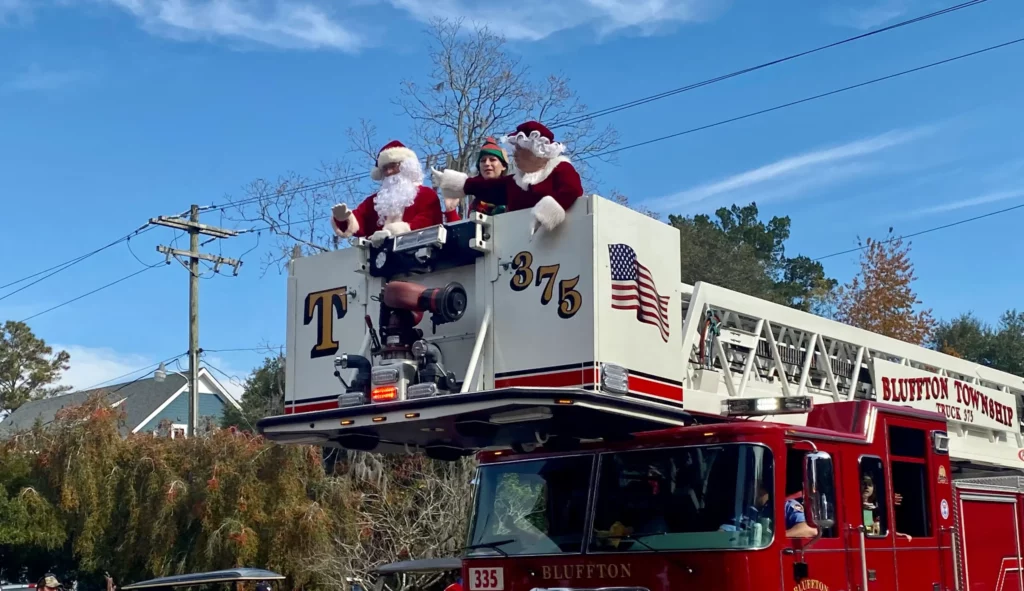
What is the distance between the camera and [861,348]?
1098 cm

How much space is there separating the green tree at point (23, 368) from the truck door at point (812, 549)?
62144 millimetres

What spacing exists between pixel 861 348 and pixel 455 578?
8.72 m

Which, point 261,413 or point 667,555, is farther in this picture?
point 261,413

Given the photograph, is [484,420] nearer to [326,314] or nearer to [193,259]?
[326,314]

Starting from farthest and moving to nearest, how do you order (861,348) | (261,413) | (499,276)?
(261,413) → (861,348) → (499,276)

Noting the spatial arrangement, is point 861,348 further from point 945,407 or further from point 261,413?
point 261,413

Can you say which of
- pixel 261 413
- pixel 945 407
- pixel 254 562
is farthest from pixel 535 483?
pixel 261 413

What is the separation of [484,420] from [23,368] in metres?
62.8

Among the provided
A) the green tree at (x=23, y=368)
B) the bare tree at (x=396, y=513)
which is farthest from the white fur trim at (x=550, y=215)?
the green tree at (x=23, y=368)

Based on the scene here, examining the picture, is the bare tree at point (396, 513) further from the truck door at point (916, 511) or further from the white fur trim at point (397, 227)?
the truck door at point (916, 511)

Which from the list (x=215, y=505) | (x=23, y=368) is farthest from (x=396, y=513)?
(x=23, y=368)

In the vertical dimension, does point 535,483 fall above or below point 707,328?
below

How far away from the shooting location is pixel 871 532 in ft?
27.3

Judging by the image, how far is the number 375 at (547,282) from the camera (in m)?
7.83
